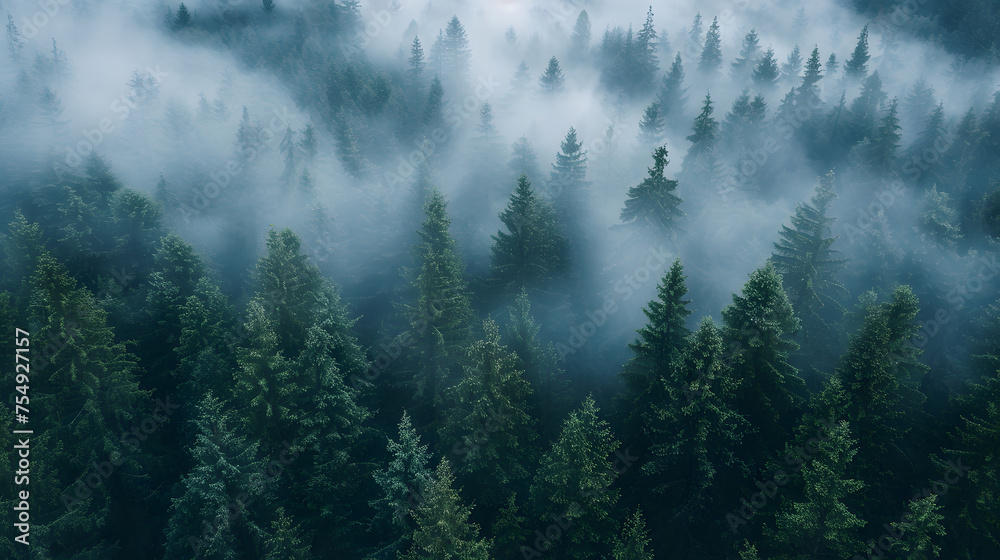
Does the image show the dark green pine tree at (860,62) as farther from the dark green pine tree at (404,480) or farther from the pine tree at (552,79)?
the dark green pine tree at (404,480)

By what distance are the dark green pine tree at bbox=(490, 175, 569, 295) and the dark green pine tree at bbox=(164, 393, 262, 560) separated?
812 inches

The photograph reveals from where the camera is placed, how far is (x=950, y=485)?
23.4 metres

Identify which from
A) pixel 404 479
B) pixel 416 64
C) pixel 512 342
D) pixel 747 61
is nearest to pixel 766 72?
pixel 747 61

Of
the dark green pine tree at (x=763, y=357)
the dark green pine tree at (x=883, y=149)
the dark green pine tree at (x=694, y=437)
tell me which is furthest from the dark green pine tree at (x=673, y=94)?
the dark green pine tree at (x=694, y=437)

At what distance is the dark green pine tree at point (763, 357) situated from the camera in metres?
24.5

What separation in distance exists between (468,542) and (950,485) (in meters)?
23.4

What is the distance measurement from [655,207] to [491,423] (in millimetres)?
21912

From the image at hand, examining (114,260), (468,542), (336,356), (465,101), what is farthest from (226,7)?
(468,542)

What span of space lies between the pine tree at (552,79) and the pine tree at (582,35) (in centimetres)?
2084

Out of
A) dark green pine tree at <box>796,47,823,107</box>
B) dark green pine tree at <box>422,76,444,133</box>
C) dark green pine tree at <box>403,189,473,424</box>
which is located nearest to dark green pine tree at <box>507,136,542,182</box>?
dark green pine tree at <box>422,76,444,133</box>

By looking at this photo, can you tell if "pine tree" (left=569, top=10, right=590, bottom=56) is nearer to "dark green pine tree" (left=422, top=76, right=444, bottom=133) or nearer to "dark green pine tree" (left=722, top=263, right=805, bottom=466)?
"dark green pine tree" (left=422, top=76, right=444, bottom=133)

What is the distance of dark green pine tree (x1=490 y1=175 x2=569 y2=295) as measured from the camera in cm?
3631

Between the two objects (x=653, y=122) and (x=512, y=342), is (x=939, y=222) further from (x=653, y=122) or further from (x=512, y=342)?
(x=512, y=342)

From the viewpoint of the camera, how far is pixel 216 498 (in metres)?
21.4
